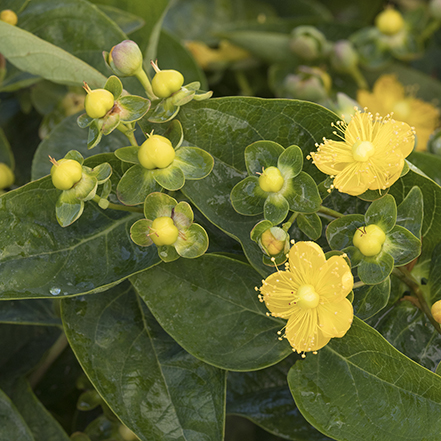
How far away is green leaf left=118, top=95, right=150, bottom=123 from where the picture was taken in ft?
1.48

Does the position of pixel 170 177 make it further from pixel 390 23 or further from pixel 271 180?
pixel 390 23

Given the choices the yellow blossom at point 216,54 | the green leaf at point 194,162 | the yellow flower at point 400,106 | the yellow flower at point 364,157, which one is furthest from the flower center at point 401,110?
the green leaf at point 194,162

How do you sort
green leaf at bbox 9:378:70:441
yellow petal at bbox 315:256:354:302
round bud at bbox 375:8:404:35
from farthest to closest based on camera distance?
round bud at bbox 375:8:404:35 → green leaf at bbox 9:378:70:441 → yellow petal at bbox 315:256:354:302

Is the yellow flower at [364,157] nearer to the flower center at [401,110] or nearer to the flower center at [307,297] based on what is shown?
the flower center at [307,297]

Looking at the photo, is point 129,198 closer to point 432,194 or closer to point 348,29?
point 432,194

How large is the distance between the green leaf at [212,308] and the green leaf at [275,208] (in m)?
0.07

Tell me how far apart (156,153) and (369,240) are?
8.3 inches

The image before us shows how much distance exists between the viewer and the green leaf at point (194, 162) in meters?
0.47

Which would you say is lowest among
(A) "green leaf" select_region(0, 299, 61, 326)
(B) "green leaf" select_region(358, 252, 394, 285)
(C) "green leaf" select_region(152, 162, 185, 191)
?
(A) "green leaf" select_region(0, 299, 61, 326)

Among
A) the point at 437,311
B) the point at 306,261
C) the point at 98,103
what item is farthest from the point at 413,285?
the point at 98,103

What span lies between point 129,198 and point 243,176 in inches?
4.8

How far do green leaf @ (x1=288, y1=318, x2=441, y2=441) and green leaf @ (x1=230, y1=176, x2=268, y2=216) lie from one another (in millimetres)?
146

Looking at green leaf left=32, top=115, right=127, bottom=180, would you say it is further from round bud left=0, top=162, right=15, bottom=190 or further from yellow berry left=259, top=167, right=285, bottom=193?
yellow berry left=259, top=167, right=285, bottom=193

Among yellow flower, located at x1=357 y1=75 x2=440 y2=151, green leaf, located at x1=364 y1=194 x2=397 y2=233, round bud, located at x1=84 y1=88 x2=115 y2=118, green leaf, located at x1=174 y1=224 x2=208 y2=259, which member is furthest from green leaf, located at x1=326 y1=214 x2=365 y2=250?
yellow flower, located at x1=357 y1=75 x2=440 y2=151
